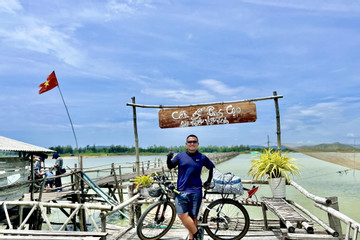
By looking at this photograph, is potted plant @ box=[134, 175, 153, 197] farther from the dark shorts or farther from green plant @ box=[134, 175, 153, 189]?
the dark shorts

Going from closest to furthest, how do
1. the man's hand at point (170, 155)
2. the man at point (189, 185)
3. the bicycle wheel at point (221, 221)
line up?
the man at point (189, 185), the man's hand at point (170, 155), the bicycle wheel at point (221, 221)

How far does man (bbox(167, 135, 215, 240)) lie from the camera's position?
12.8 feet

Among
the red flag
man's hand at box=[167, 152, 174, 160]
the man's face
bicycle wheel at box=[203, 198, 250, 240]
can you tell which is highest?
the red flag

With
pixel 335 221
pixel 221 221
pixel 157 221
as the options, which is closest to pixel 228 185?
pixel 221 221

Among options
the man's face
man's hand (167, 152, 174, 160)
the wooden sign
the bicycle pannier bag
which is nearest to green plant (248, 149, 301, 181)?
the wooden sign

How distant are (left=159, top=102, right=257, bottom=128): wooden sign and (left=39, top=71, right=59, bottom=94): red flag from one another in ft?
17.1

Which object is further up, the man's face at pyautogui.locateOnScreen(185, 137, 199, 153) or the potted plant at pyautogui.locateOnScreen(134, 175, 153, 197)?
the man's face at pyautogui.locateOnScreen(185, 137, 199, 153)

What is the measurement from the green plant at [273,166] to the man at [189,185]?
2.38 meters

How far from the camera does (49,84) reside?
10008 mm

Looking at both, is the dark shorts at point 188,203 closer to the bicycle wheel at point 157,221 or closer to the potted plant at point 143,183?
the bicycle wheel at point 157,221

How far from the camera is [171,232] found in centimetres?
500

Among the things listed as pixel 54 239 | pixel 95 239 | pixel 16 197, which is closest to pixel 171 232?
pixel 95 239

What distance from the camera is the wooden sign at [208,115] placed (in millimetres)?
6637

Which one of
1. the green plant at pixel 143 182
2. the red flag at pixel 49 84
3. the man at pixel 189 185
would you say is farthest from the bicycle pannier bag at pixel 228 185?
the red flag at pixel 49 84
